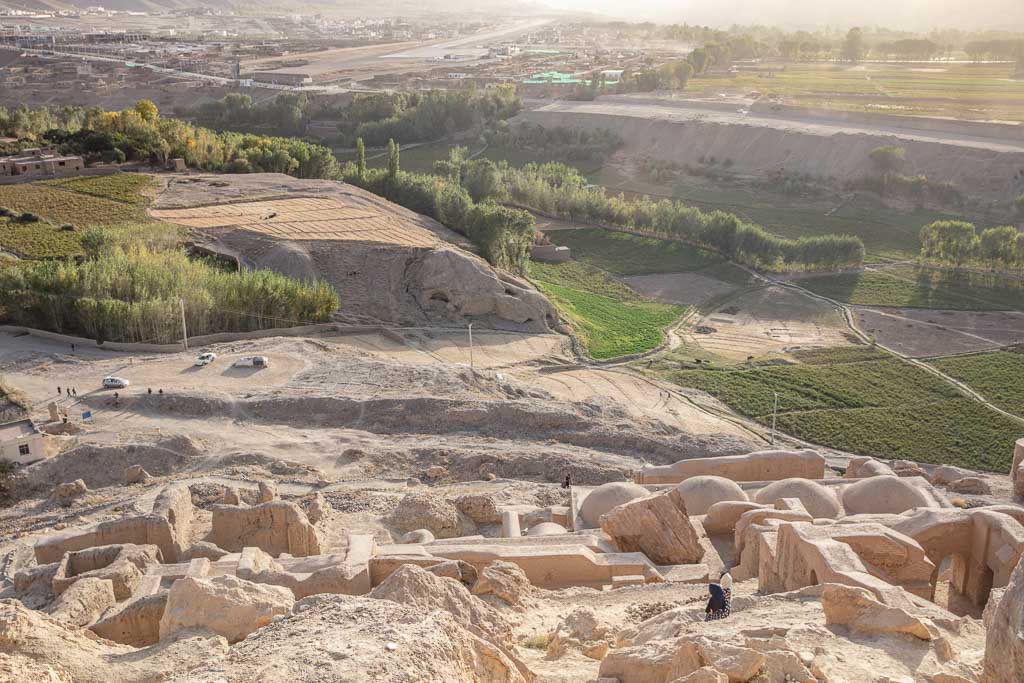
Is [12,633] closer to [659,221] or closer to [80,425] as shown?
[80,425]

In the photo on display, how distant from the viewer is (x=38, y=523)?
75.4 feet

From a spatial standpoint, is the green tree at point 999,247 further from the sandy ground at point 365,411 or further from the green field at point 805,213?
the sandy ground at point 365,411

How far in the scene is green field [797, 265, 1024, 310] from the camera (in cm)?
5325

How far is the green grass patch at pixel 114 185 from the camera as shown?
55656mm

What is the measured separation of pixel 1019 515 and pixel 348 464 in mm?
17136

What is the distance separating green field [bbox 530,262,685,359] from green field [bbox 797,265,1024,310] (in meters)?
10.6

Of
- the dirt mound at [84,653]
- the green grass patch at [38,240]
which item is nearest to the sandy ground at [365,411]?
the green grass patch at [38,240]

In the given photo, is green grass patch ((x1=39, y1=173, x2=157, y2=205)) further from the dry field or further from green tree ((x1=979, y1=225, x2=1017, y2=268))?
green tree ((x1=979, y1=225, x2=1017, y2=268))

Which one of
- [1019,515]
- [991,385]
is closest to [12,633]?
[1019,515]

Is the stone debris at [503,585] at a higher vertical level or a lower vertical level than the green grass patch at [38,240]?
lower

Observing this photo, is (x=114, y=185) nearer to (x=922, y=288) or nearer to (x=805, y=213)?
(x=922, y=288)

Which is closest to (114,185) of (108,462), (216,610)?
(108,462)

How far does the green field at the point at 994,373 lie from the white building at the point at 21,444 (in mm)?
36813

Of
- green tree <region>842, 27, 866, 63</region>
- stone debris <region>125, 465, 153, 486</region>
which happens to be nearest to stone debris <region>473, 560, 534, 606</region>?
stone debris <region>125, 465, 153, 486</region>
